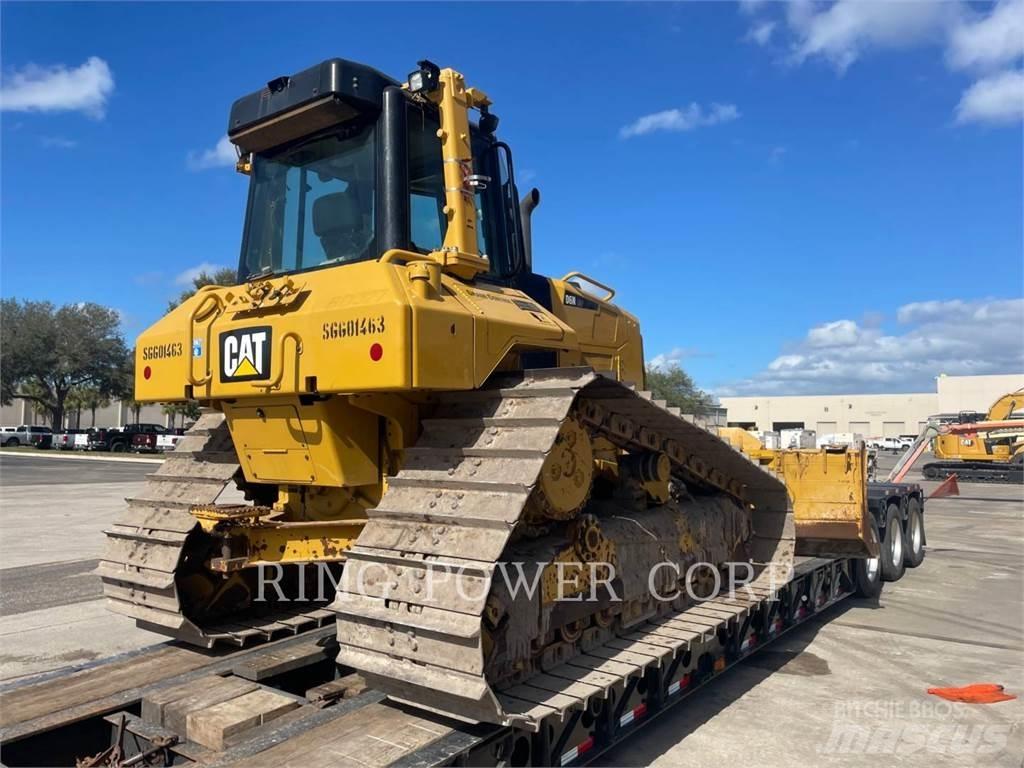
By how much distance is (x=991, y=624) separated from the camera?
8.25 metres

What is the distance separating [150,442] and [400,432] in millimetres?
47195

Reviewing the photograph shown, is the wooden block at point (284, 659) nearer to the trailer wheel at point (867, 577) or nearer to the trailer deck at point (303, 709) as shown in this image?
the trailer deck at point (303, 709)

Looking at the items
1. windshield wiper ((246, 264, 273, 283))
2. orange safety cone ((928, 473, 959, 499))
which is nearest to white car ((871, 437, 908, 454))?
orange safety cone ((928, 473, 959, 499))

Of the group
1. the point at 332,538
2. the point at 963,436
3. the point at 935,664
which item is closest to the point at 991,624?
the point at 935,664

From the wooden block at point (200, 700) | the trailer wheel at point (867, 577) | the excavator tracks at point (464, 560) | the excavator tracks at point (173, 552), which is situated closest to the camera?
the excavator tracks at point (464, 560)

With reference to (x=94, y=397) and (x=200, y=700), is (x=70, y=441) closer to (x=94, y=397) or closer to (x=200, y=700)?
(x=94, y=397)

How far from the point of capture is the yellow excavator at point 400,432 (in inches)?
153

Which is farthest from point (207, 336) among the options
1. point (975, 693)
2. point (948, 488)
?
point (948, 488)

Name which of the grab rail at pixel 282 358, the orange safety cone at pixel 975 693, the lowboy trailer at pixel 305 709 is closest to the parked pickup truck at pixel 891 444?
the orange safety cone at pixel 975 693

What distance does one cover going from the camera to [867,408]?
283 ft

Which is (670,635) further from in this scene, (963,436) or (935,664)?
(963,436)

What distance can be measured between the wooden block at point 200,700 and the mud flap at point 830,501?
18.6ft

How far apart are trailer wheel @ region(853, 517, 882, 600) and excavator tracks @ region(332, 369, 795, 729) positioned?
487cm

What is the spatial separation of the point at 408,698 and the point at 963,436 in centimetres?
2776
